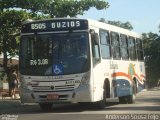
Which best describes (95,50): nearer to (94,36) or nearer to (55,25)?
(94,36)

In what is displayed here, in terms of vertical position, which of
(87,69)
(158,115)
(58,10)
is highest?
(58,10)

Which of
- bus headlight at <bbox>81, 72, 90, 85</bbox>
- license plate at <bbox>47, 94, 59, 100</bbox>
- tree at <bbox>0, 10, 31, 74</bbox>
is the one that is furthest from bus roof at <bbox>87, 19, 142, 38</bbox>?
tree at <bbox>0, 10, 31, 74</bbox>

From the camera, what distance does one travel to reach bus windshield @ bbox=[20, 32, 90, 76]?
19828 millimetres

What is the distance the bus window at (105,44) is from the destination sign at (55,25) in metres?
1.91

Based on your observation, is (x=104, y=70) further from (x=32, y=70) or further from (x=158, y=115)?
(x=158, y=115)

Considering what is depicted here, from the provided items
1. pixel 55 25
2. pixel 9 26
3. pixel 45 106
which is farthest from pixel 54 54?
pixel 9 26

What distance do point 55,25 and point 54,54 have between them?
1.18 meters

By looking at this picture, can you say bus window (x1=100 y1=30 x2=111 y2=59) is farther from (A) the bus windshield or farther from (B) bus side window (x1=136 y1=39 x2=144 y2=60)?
(B) bus side window (x1=136 y1=39 x2=144 y2=60)

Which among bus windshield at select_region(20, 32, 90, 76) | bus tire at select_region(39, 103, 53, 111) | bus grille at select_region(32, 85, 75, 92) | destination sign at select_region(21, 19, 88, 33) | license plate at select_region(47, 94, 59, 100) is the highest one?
destination sign at select_region(21, 19, 88, 33)

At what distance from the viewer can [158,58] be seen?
246ft

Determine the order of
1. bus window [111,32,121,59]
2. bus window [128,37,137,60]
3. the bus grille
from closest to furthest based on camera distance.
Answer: the bus grille
bus window [111,32,121,59]
bus window [128,37,137,60]

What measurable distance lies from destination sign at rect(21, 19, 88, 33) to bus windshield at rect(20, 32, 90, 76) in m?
0.24

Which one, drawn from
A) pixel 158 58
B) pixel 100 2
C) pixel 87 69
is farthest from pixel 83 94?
pixel 158 58

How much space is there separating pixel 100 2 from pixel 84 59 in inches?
537
